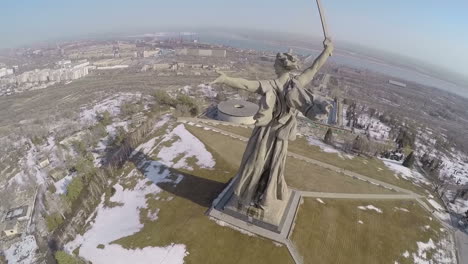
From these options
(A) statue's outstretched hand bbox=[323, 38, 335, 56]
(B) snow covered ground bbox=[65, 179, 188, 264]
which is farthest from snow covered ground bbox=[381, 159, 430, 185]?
(B) snow covered ground bbox=[65, 179, 188, 264]

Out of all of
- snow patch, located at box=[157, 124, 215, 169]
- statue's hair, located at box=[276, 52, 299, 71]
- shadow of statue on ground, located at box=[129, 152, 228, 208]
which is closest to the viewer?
statue's hair, located at box=[276, 52, 299, 71]

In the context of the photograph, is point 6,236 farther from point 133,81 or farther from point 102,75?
point 102,75

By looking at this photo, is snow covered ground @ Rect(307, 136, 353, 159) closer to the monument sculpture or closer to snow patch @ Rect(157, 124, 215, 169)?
snow patch @ Rect(157, 124, 215, 169)

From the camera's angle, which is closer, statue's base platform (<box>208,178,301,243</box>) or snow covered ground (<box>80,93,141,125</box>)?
statue's base platform (<box>208,178,301,243</box>)

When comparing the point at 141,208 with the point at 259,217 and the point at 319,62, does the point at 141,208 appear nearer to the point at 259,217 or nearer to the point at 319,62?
the point at 259,217

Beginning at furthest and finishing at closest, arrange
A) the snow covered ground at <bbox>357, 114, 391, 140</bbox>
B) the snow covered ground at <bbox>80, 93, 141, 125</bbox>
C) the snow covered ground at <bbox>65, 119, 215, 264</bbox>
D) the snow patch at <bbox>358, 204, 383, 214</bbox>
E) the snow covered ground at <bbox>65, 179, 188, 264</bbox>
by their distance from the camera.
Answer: the snow covered ground at <bbox>80, 93, 141, 125</bbox> < the snow covered ground at <bbox>357, 114, 391, 140</bbox> < the snow patch at <bbox>358, 204, 383, 214</bbox> < the snow covered ground at <bbox>65, 119, 215, 264</bbox> < the snow covered ground at <bbox>65, 179, 188, 264</bbox>

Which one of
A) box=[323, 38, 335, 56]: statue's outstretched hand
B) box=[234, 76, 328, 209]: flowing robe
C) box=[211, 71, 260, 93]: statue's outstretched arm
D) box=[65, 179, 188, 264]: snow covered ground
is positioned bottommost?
box=[65, 179, 188, 264]: snow covered ground

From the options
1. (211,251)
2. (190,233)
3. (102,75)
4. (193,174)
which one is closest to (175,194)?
(193,174)

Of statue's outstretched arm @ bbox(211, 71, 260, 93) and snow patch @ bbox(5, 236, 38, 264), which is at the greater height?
statue's outstretched arm @ bbox(211, 71, 260, 93)

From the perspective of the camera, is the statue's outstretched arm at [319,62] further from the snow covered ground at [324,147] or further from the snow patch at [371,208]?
the snow covered ground at [324,147]
